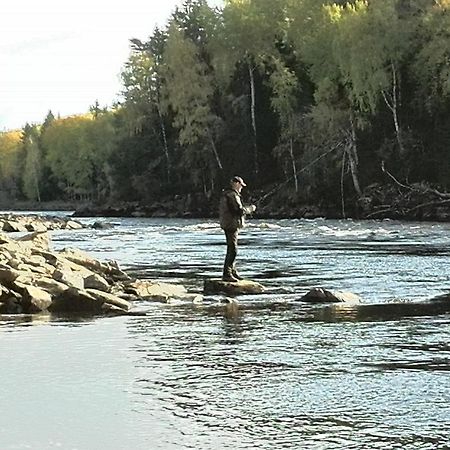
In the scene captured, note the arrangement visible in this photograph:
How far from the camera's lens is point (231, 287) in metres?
15.2

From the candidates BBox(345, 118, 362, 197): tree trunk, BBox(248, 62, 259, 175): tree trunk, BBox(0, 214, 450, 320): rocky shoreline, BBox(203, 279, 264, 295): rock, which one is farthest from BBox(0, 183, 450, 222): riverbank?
BBox(0, 214, 450, 320): rocky shoreline

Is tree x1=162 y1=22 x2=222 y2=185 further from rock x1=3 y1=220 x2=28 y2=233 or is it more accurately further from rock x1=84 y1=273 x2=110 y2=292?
rock x1=84 y1=273 x2=110 y2=292

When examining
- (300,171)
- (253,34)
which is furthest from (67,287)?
(253,34)

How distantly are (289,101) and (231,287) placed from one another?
4644 centimetres

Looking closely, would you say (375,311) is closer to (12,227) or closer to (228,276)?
(228,276)

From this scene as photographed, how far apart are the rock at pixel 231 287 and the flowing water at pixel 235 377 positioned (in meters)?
0.33

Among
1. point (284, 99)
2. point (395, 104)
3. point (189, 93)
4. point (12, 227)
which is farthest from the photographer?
point (189, 93)

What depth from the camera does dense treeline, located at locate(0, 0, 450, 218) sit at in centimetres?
5081

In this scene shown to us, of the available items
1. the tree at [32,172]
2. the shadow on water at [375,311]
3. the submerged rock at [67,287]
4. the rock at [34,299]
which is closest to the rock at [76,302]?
the submerged rock at [67,287]

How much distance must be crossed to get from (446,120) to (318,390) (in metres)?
45.2

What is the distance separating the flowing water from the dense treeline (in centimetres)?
3683

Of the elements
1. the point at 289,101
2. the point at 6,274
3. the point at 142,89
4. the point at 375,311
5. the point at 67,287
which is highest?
the point at 142,89

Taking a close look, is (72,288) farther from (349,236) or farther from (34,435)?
(349,236)

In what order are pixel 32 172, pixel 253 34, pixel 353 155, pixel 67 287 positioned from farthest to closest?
pixel 32 172, pixel 253 34, pixel 353 155, pixel 67 287
